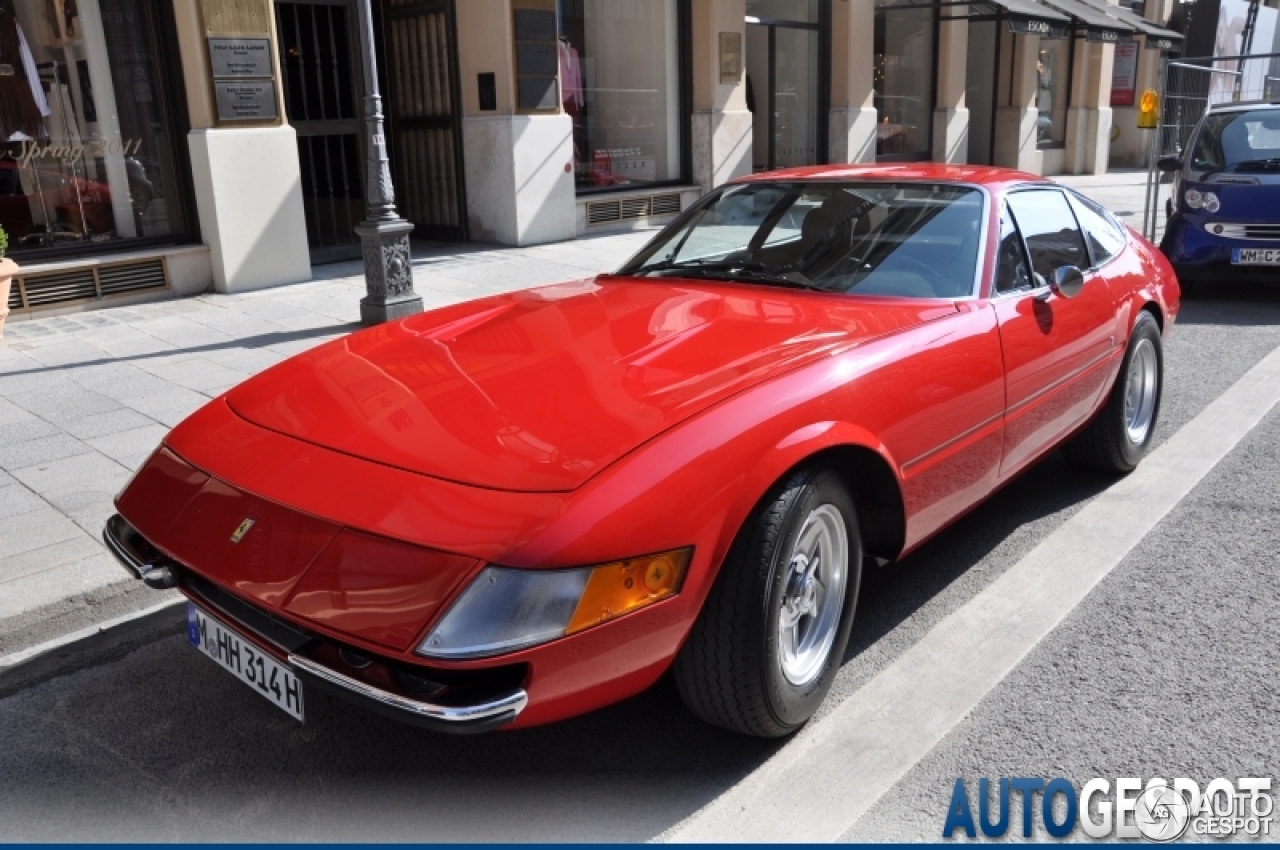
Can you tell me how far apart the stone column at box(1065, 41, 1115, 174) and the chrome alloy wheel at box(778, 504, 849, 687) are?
22.5 meters

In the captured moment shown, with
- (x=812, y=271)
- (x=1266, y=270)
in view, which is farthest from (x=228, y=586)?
(x=1266, y=270)

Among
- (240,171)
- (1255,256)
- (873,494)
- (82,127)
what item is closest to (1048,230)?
(873,494)

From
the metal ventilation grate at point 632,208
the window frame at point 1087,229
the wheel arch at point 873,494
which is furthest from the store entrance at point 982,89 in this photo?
the wheel arch at point 873,494

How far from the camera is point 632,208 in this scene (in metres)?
13.8

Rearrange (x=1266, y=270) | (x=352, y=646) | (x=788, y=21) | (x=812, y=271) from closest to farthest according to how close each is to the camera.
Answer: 1. (x=352, y=646)
2. (x=812, y=271)
3. (x=1266, y=270)
4. (x=788, y=21)

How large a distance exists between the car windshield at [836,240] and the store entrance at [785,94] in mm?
12052

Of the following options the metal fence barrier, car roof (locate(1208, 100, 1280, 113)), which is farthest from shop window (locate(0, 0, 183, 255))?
the metal fence barrier

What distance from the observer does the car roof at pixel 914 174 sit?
4250mm

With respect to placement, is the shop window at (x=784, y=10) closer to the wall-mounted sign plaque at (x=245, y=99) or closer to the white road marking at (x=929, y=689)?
the wall-mounted sign plaque at (x=245, y=99)

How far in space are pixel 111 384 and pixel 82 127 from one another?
389 cm

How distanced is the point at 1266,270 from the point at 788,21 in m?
9.02

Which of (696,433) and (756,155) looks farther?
(756,155)

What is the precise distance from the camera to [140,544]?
2988mm

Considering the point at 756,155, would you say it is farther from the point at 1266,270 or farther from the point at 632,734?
the point at 632,734
